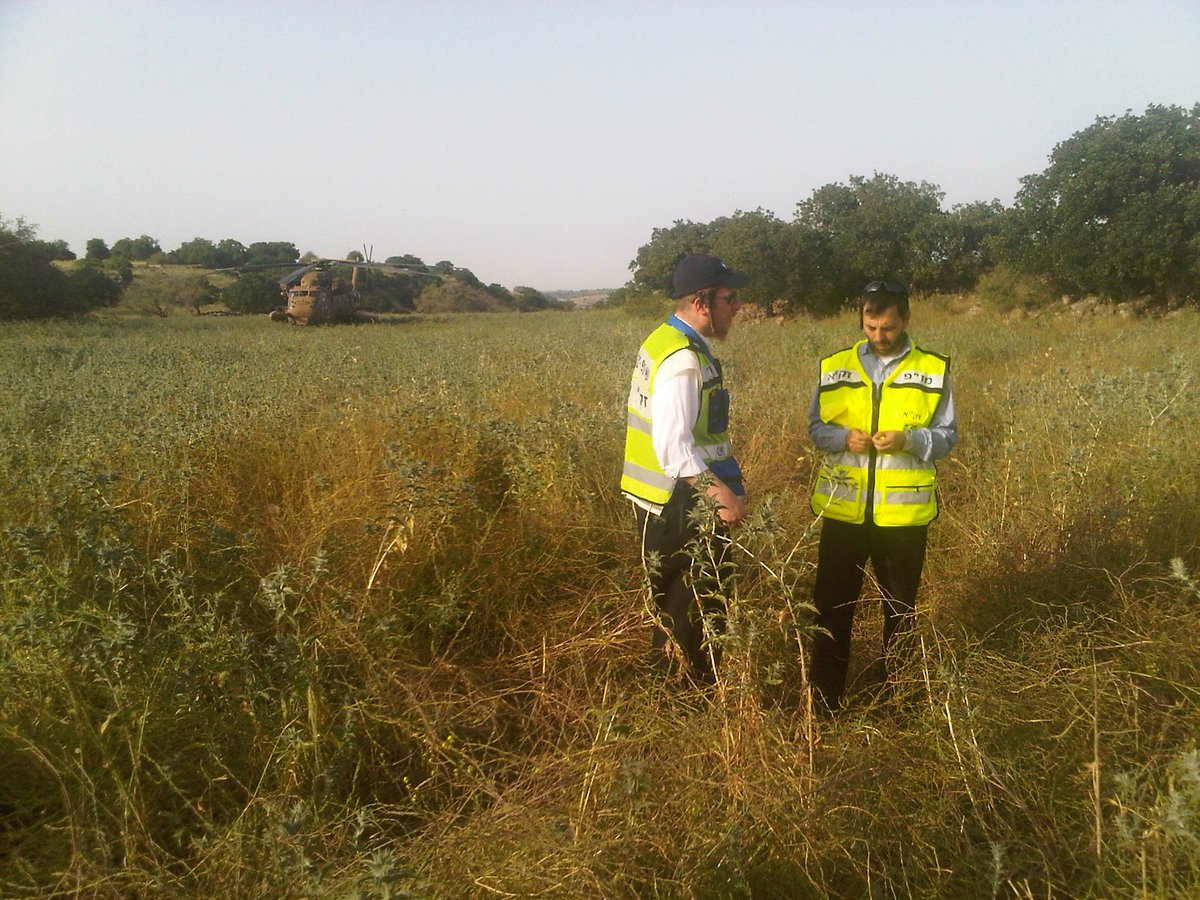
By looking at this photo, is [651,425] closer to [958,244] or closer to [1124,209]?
[1124,209]

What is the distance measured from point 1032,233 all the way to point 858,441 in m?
19.3

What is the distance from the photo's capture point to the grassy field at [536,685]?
5.84 feet

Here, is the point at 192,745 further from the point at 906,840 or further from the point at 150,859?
the point at 906,840

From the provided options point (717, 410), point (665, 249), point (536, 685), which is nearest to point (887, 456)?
point (717, 410)

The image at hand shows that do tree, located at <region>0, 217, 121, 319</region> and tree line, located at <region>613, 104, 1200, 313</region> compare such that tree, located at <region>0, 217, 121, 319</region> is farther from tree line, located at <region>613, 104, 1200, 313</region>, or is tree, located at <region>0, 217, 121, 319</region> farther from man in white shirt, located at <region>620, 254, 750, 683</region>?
man in white shirt, located at <region>620, 254, 750, 683</region>

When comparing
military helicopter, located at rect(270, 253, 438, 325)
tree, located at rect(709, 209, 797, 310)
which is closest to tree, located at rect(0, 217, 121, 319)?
military helicopter, located at rect(270, 253, 438, 325)

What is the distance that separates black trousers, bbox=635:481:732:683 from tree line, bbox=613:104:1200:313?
1762 cm

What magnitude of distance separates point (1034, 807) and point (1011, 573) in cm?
167

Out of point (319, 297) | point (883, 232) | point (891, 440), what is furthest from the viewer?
point (319, 297)

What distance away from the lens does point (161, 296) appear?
107ft

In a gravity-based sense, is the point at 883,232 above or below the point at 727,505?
above

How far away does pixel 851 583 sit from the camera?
2.86 m

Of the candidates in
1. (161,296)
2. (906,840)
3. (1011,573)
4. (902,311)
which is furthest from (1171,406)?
(161,296)

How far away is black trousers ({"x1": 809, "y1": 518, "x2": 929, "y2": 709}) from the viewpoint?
274 centimetres
